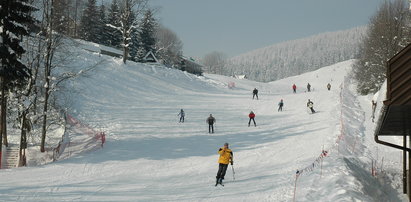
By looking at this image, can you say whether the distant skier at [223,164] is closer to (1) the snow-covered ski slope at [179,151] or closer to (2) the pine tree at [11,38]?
(1) the snow-covered ski slope at [179,151]

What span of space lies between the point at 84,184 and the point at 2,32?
33.8 ft

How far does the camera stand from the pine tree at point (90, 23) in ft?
227

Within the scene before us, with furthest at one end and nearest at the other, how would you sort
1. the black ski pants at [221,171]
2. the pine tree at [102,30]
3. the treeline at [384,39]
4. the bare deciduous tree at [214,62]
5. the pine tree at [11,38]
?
the bare deciduous tree at [214,62]
the pine tree at [102,30]
the treeline at [384,39]
the pine tree at [11,38]
the black ski pants at [221,171]

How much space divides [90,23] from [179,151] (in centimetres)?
5726

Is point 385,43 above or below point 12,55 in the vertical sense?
above

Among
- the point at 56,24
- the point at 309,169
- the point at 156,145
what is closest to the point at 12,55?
the point at 56,24

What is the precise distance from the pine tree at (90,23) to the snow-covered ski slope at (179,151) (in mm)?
28251

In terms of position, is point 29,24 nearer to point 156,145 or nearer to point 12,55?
point 12,55

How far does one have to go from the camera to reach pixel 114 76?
A: 41.7 m

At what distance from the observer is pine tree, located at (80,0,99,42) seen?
6914cm

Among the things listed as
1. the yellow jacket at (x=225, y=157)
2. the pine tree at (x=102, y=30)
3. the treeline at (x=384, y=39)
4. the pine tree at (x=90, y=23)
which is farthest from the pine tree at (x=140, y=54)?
the yellow jacket at (x=225, y=157)

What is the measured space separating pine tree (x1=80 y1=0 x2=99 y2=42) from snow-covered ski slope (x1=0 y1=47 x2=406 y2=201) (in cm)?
2825

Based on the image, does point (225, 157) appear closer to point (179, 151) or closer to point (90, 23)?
point (179, 151)

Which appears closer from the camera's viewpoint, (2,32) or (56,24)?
(2,32)
